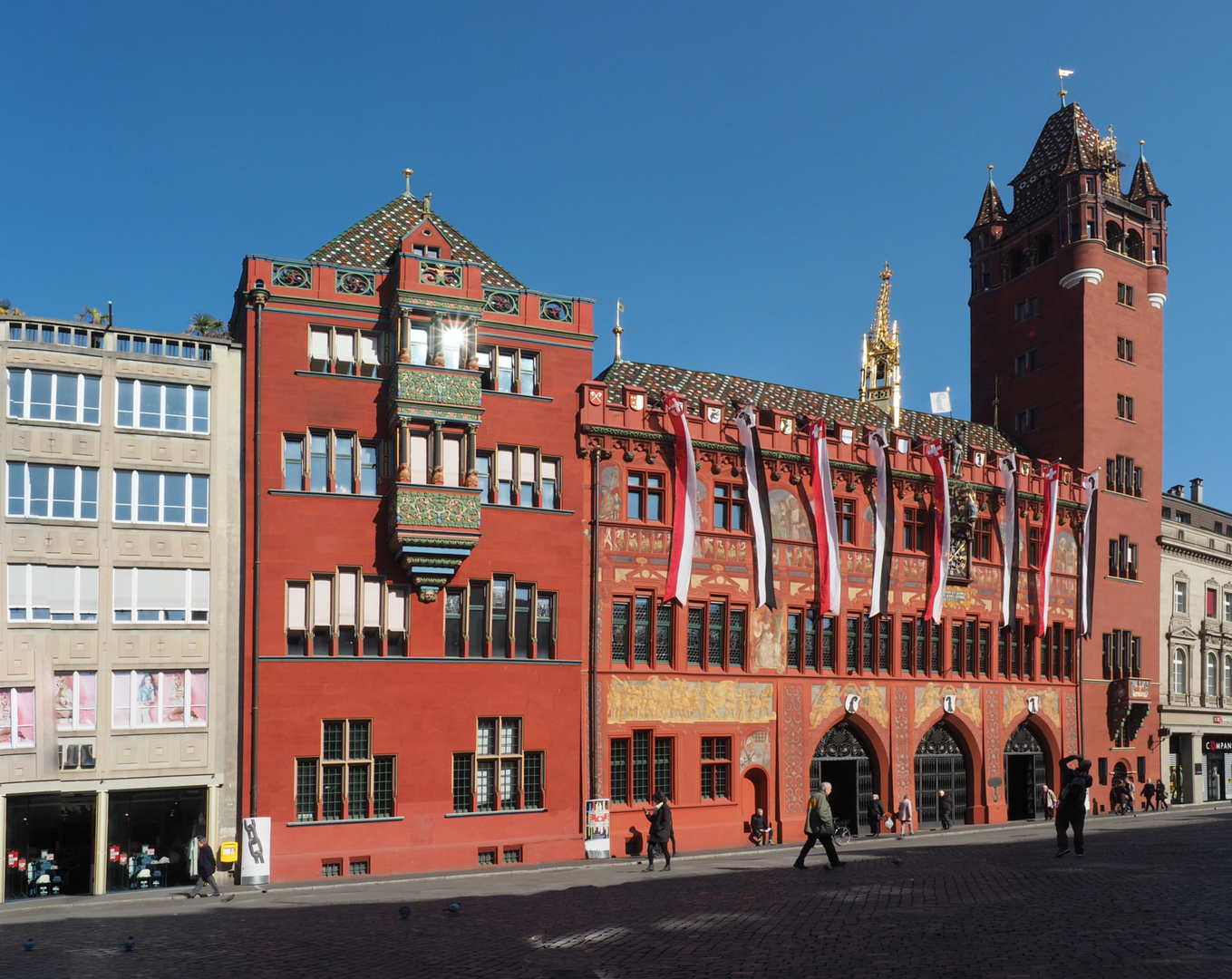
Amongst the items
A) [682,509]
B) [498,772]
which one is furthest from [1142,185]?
[498,772]

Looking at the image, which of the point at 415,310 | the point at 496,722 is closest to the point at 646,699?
the point at 496,722

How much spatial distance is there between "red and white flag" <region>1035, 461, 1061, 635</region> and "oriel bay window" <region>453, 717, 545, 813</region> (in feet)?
84.5

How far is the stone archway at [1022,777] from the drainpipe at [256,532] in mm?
32587

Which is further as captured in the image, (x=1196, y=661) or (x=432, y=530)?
(x=1196, y=661)

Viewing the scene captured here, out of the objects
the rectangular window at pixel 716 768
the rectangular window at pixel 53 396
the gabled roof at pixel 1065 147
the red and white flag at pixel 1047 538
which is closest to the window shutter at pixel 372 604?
the rectangular window at pixel 53 396

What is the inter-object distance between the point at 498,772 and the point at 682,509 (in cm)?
1057

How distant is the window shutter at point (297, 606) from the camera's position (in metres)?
37.2

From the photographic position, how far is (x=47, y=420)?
3575 cm

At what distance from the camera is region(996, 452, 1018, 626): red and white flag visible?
178 ft

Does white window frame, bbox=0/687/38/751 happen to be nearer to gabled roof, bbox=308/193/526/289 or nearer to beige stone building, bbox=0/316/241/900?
beige stone building, bbox=0/316/241/900

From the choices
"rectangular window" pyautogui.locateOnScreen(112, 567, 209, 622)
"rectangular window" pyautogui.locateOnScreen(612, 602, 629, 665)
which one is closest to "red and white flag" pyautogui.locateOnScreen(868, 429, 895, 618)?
"rectangular window" pyautogui.locateOnScreen(612, 602, 629, 665)

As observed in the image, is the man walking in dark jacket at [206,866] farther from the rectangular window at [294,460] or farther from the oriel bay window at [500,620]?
the rectangular window at [294,460]

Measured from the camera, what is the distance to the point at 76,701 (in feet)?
115

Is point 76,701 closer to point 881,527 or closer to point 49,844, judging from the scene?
point 49,844
